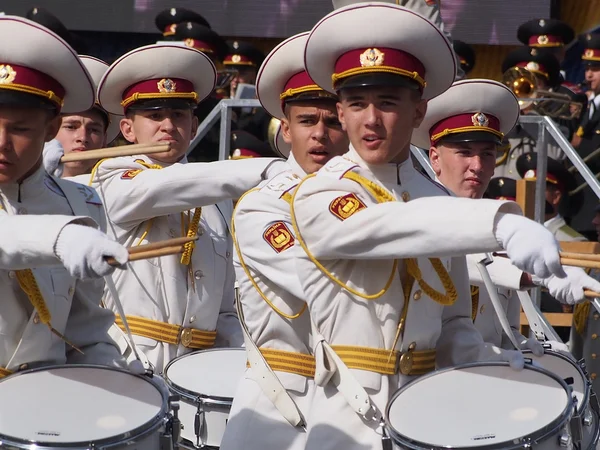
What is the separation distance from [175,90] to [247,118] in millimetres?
4716

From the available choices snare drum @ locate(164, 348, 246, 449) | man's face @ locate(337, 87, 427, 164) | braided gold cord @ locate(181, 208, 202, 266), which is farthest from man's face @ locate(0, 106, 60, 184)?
braided gold cord @ locate(181, 208, 202, 266)

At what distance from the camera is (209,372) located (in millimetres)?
6332

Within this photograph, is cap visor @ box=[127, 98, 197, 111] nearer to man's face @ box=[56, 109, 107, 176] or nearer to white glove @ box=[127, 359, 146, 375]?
man's face @ box=[56, 109, 107, 176]

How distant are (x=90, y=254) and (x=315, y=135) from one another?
211 cm

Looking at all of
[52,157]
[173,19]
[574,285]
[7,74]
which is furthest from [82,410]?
[173,19]

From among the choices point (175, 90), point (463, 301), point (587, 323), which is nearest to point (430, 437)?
point (463, 301)

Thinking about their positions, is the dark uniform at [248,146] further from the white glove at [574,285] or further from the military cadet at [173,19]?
the white glove at [574,285]

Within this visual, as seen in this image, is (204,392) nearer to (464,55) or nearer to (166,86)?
(166,86)

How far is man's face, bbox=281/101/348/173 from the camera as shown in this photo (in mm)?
5773

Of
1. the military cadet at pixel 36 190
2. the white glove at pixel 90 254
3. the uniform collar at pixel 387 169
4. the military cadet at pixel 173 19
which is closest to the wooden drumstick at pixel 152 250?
the white glove at pixel 90 254

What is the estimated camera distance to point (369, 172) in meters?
4.64

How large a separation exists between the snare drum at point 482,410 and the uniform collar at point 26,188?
145cm

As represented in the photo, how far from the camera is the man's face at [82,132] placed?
781cm

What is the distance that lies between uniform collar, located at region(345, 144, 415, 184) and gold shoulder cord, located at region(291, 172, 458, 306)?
84mm
